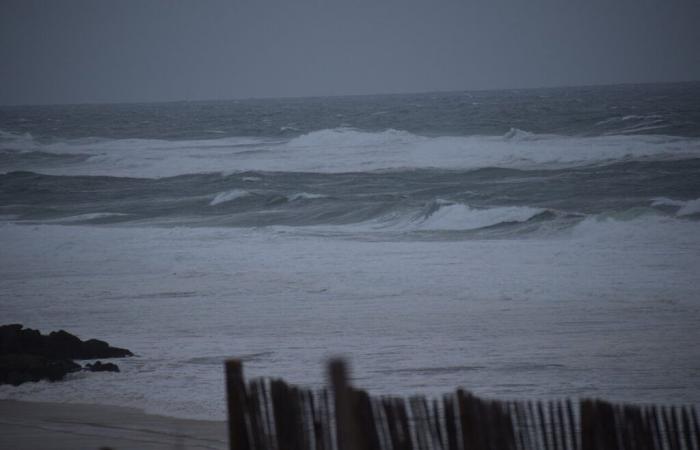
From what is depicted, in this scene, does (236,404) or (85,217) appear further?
(85,217)

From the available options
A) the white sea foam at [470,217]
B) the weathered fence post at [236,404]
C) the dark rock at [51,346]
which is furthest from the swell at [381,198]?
the weathered fence post at [236,404]

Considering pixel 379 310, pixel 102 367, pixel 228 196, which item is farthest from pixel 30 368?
pixel 228 196

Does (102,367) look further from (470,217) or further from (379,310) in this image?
(470,217)

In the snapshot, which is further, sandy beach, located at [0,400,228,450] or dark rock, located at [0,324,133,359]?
dark rock, located at [0,324,133,359]

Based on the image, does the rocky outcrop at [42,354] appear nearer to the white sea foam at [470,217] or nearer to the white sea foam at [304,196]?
the white sea foam at [470,217]

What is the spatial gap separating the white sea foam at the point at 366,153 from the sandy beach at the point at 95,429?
27.6 meters

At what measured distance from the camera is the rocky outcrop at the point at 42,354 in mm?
8258

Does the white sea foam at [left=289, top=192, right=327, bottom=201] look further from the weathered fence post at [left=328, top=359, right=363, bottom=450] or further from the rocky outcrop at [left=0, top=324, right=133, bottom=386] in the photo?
the weathered fence post at [left=328, top=359, right=363, bottom=450]

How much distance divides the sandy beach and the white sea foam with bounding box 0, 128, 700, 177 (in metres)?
Result: 27.6

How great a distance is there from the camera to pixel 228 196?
90.6 ft

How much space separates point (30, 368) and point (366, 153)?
3314cm

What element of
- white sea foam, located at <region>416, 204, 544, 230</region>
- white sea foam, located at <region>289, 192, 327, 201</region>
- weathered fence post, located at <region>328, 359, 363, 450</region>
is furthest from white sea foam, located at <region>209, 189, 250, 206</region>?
weathered fence post, located at <region>328, 359, 363, 450</region>

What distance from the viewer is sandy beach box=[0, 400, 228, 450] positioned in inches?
245

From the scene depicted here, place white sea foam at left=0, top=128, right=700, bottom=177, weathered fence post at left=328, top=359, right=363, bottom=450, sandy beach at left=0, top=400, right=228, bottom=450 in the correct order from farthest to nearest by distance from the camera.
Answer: white sea foam at left=0, top=128, right=700, bottom=177
sandy beach at left=0, top=400, right=228, bottom=450
weathered fence post at left=328, top=359, right=363, bottom=450
